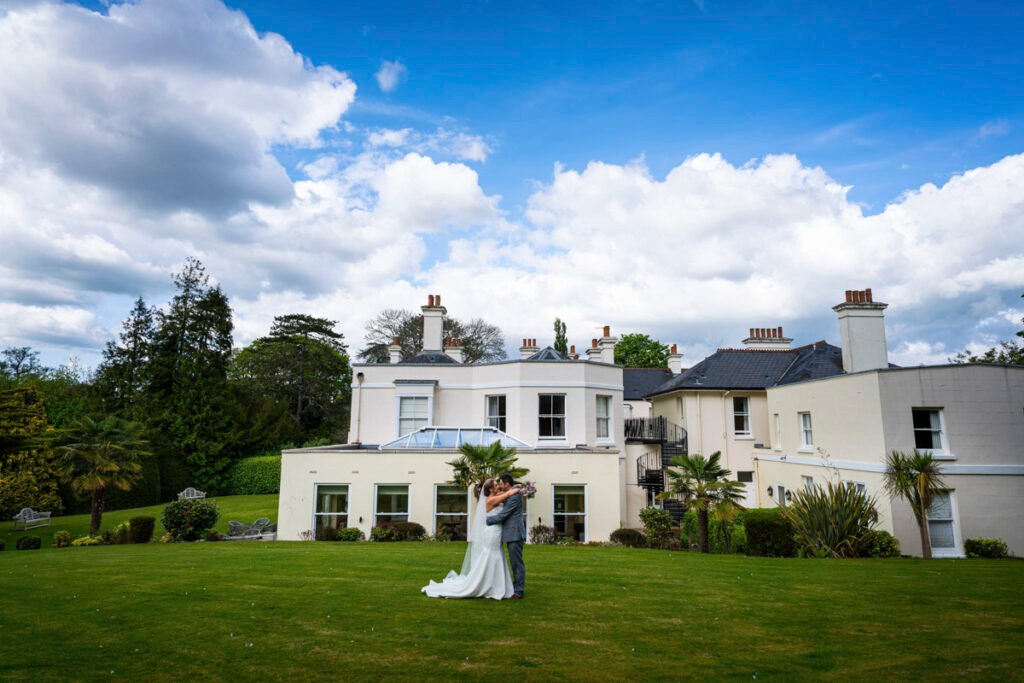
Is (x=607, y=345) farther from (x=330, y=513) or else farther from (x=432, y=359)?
(x=330, y=513)

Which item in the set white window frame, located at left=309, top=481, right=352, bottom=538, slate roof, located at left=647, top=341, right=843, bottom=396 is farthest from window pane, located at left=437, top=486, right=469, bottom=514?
slate roof, located at left=647, top=341, right=843, bottom=396

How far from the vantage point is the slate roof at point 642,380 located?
3747cm

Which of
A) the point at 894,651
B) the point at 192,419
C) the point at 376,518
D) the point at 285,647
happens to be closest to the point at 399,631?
the point at 285,647

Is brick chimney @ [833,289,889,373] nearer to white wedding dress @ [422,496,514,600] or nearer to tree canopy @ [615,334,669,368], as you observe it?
white wedding dress @ [422,496,514,600]

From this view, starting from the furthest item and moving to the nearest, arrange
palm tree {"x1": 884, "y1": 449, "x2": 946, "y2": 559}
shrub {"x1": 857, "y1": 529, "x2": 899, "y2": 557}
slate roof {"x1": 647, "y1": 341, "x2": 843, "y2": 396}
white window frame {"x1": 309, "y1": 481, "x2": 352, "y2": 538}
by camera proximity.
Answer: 1. slate roof {"x1": 647, "y1": 341, "x2": 843, "y2": 396}
2. white window frame {"x1": 309, "y1": 481, "x2": 352, "y2": 538}
3. palm tree {"x1": 884, "y1": 449, "x2": 946, "y2": 559}
4. shrub {"x1": 857, "y1": 529, "x2": 899, "y2": 557}

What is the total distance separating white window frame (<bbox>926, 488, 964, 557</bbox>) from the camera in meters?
15.0

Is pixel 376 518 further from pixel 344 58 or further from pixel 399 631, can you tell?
pixel 344 58

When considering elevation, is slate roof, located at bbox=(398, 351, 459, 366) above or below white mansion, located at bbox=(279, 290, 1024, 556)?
above

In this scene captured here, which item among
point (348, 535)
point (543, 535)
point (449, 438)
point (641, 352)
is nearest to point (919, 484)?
point (543, 535)

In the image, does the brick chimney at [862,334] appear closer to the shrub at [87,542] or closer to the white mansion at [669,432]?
the white mansion at [669,432]

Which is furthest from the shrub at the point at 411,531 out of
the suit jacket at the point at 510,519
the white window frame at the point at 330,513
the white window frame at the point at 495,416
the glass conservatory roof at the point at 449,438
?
the suit jacket at the point at 510,519

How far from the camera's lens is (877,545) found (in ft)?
46.2

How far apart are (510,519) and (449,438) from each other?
42.1 feet

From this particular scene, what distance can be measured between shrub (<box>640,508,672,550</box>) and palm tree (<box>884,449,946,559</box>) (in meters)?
6.32
